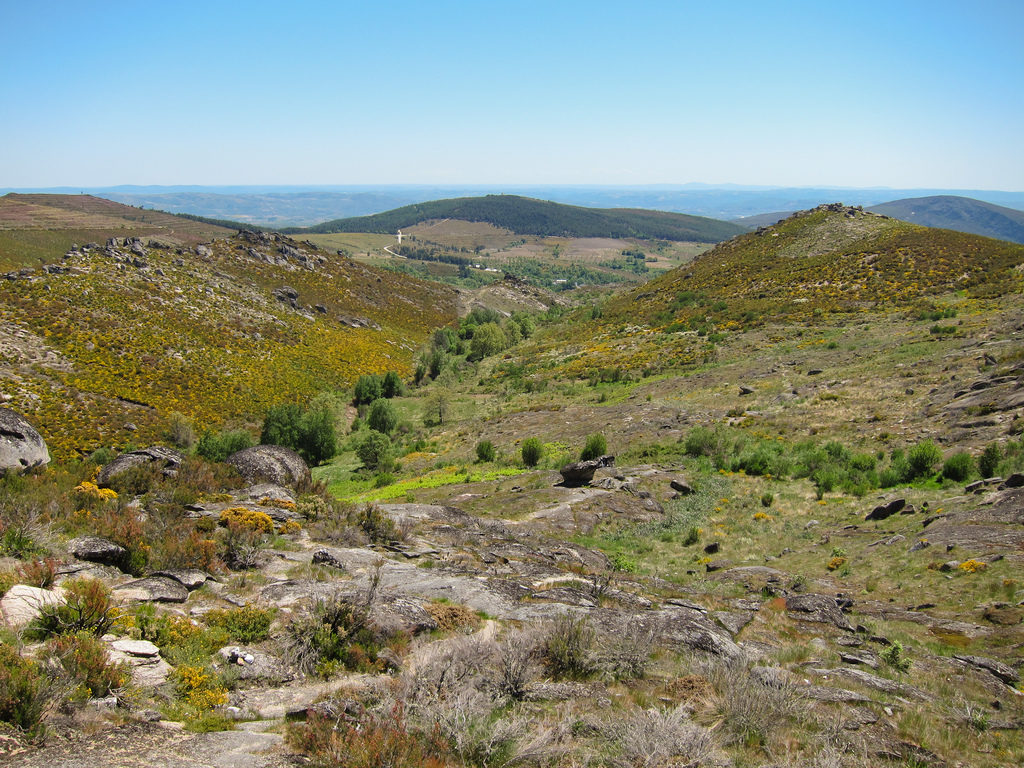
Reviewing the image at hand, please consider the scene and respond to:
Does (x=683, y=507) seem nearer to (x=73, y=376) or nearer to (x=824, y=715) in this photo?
(x=824, y=715)

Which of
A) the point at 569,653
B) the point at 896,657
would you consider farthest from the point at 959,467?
the point at 569,653

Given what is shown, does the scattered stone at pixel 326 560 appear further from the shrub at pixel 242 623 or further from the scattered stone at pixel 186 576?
the shrub at pixel 242 623

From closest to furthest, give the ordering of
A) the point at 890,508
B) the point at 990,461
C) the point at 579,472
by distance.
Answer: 1. the point at 890,508
2. the point at 990,461
3. the point at 579,472

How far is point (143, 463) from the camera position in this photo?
15.8 m

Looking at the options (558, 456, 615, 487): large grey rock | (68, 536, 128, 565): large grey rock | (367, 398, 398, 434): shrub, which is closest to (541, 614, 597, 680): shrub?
(68, 536, 128, 565): large grey rock

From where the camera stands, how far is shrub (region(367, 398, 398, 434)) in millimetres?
44781

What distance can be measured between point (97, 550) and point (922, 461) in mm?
22475

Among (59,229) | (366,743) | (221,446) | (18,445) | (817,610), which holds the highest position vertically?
(59,229)

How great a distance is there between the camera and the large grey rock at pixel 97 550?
9164 millimetres

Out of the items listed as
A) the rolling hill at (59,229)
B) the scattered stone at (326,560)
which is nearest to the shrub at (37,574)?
the scattered stone at (326,560)

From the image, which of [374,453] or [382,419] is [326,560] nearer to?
[374,453]

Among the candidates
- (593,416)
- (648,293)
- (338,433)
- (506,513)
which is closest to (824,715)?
(506,513)

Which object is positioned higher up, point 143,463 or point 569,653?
point 143,463

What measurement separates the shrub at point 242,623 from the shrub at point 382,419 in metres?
36.6
